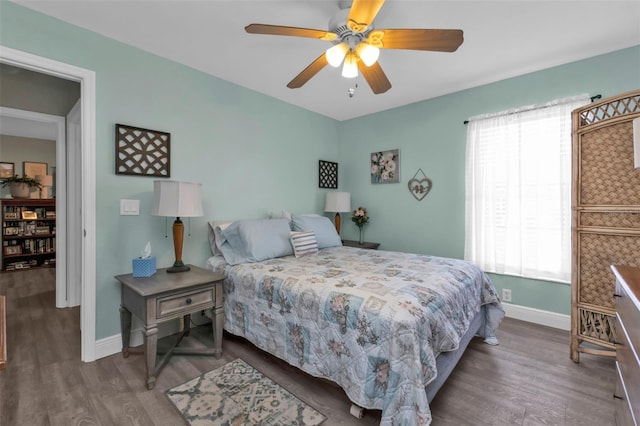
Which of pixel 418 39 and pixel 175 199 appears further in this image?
pixel 175 199

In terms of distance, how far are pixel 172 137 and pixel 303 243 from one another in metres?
1.56

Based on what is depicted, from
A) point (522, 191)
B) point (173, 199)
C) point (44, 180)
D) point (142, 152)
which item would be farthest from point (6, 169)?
point (522, 191)

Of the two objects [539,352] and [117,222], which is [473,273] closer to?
[539,352]

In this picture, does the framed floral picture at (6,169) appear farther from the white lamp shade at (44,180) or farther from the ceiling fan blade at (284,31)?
the ceiling fan blade at (284,31)

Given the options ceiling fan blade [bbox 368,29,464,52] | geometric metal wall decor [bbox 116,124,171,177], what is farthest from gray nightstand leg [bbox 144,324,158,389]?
ceiling fan blade [bbox 368,29,464,52]

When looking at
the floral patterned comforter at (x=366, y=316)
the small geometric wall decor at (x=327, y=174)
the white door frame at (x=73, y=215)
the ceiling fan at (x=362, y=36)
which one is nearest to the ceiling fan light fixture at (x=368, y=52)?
the ceiling fan at (x=362, y=36)

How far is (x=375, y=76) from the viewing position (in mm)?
2072

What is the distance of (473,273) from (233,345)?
6.74ft

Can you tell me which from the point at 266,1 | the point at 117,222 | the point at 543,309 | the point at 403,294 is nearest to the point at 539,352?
the point at 543,309

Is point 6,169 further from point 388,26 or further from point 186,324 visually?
point 388,26

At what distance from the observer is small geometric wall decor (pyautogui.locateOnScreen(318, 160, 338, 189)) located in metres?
4.11

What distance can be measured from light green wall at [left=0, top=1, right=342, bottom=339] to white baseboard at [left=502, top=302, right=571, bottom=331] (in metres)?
2.65

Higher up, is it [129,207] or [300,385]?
[129,207]

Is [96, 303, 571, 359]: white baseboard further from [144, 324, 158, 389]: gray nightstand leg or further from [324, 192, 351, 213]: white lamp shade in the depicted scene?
[324, 192, 351, 213]: white lamp shade
